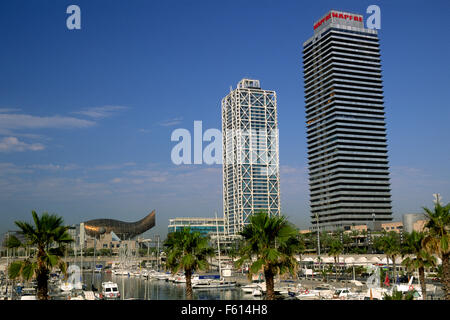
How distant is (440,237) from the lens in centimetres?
2645

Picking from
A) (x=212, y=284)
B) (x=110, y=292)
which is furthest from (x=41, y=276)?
(x=212, y=284)

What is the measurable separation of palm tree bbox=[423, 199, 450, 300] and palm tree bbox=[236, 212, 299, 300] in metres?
9.40

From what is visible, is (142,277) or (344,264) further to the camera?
(142,277)

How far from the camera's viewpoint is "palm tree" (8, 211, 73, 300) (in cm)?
2122

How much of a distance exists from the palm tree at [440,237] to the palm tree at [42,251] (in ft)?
69.0

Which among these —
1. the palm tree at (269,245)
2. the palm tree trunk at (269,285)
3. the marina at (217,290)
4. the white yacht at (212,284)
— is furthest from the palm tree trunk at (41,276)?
the white yacht at (212,284)

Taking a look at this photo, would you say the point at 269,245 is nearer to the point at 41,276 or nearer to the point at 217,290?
the point at 41,276

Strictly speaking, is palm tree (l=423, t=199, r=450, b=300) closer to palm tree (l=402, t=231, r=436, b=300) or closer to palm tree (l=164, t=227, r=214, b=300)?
palm tree (l=402, t=231, r=436, b=300)

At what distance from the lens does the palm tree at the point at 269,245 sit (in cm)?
2181
